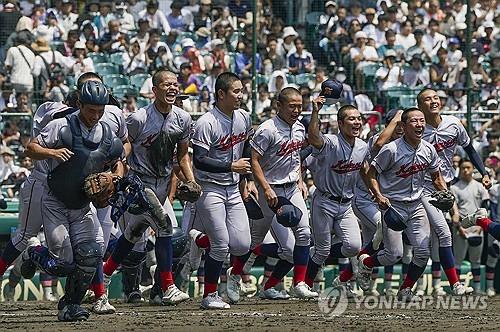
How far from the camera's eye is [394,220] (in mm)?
11672

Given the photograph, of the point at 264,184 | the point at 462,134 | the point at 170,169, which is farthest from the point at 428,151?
the point at 170,169

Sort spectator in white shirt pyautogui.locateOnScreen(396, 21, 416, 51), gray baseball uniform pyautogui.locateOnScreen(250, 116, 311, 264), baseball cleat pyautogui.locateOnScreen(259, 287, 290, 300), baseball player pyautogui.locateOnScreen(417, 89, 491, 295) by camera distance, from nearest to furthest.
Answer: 1. gray baseball uniform pyautogui.locateOnScreen(250, 116, 311, 264)
2. baseball player pyautogui.locateOnScreen(417, 89, 491, 295)
3. baseball cleat pyautogui.locateOnScreen(259, 287, 290, 300)
4. spectator in white shirt pyautogui.locateOnScreen(396, 21, 416, 51)

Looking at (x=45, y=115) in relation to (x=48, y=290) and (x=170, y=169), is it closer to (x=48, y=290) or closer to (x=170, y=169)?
(x=170, y=169)

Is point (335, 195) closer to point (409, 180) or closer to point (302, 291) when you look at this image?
point (409, 180)

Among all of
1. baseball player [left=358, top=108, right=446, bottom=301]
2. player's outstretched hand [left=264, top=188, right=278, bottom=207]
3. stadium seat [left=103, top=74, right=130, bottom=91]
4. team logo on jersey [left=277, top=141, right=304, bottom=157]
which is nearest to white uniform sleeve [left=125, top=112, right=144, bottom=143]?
player's outstretched hand [left=264, top=188, right=278, bottom=207]

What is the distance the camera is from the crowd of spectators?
54.6 ft

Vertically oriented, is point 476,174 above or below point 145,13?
below

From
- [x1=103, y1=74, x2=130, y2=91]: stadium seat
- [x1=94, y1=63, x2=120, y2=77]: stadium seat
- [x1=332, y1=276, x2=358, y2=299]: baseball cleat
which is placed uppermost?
[x1=94, y1=63, x2=120, y2=77]: stadium seat

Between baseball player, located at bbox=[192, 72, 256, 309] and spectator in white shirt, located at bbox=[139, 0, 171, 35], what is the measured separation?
8.03m

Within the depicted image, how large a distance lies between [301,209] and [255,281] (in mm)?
3895

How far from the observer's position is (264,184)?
11172 mm

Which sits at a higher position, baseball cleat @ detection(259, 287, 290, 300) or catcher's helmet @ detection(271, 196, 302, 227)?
catcher's helmet @ detection(271, 196, 302, 227)

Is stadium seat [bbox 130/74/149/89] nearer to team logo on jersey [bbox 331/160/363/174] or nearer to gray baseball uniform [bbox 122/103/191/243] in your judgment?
team logo on jersey [bbox 331/160/363/174]

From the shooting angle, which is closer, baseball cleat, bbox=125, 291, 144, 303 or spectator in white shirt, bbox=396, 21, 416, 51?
baseball cleat, bbox=125, 291, 144, 303
